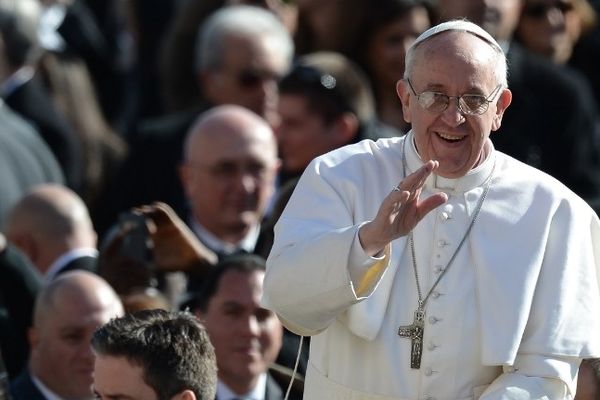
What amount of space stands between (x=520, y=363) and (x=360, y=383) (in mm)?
494

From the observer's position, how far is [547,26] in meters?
11.5

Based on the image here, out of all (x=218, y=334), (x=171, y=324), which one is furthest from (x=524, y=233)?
(x=218, y=334)

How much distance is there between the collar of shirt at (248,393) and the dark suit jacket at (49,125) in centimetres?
392

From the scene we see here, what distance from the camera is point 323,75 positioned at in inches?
390

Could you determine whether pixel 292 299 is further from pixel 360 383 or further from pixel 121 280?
pixel 121 280

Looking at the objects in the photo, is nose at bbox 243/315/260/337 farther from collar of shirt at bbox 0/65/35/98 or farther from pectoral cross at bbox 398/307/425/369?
collar of shirt at bbox 0/65/35/98

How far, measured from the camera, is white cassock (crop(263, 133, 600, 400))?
5.41 m

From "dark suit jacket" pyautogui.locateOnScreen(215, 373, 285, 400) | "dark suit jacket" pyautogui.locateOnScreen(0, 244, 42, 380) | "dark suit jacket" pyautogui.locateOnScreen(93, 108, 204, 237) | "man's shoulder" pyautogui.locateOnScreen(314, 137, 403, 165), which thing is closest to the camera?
"man's shoulder" pyautogui.locateOnScreen(314, 137, 403, 165)

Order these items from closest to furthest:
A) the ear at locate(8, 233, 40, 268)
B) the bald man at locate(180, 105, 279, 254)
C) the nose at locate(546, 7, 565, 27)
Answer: the ear at locate(8, 233, 40, 268)
the bald man at locate(180, 105, 279, 254)
the nose at locate(546, 7, 565, 27)

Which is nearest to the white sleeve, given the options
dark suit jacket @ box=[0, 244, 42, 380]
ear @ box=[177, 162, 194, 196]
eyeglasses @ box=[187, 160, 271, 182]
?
dark suit jacket @ box=[0, 244, 42, 380]

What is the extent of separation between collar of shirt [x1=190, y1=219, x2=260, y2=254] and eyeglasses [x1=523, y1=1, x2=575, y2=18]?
2865 mm

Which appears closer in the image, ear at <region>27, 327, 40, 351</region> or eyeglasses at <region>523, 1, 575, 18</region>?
ear at <region>27, 327, 40, 351</region>

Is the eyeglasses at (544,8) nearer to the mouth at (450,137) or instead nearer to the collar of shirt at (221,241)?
the collar of shirt at (221,241)

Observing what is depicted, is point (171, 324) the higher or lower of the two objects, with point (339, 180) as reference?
lower
